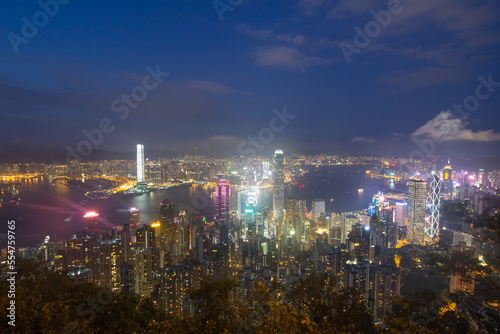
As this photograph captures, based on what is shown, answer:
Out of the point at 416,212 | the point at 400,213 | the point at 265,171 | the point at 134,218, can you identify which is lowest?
the point at 400,213

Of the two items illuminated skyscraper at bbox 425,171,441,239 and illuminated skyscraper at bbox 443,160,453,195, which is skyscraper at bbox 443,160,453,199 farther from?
illuminated skyscraper at bbox 425,171,441,239

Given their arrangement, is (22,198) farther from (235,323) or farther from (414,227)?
(414,227)

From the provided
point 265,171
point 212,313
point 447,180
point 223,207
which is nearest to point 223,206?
point 223,207

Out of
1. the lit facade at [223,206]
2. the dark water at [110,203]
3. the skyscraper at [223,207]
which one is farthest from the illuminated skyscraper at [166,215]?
the lit facade at [223,206]

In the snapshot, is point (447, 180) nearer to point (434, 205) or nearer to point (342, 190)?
point (434, 205)

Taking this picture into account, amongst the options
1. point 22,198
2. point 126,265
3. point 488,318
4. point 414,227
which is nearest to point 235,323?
point 488,318

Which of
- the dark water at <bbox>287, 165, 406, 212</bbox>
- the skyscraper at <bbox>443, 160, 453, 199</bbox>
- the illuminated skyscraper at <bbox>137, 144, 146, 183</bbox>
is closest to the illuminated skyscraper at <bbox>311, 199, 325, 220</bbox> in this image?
the dark water at <bbox>287, 165, 406, 212</bbox>
